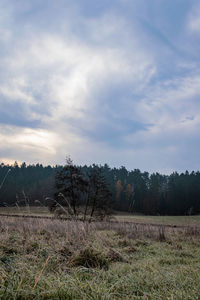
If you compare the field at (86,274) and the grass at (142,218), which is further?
the grass at (142,218)

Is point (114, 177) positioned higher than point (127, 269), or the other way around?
point (114, 177)

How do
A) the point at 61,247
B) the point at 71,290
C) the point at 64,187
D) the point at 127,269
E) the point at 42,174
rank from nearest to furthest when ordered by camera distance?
the point at 71,290 → the point at 127,269 → the point at 61,247 → the point at 64,187 → the point at 42,174

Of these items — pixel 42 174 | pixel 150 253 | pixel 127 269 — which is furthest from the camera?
pixel 42 174

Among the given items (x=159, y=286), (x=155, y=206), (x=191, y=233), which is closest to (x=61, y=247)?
(x=159, y=286)

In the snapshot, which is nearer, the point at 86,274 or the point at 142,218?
the point at 86,274

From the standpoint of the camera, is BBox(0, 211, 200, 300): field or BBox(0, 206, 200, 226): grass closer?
BBox(0, 211, 200, 300): field

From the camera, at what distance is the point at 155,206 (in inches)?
2496

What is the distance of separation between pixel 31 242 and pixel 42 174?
11167 centimetres

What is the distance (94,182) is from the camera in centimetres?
3103

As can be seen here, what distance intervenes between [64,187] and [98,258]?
2683 cm

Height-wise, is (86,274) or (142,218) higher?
(86,274)

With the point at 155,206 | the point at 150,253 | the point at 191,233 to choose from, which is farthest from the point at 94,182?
the point at 155,206

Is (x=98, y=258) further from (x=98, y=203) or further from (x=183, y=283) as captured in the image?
(x=98, y=203)

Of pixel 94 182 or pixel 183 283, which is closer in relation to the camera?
pixel 183 283
